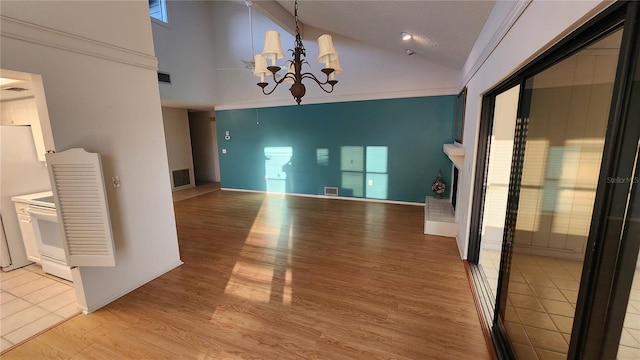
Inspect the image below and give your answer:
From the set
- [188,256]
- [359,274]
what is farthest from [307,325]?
[188,256]

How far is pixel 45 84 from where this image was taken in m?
2.01

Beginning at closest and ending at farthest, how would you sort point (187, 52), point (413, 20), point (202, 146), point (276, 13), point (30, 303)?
point (30, 303), point (413, 20), point (276, 13), point (187, 52), point (202, 146)

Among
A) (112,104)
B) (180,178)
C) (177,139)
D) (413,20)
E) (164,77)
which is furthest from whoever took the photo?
(180,178)

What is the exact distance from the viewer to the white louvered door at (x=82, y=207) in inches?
84.8

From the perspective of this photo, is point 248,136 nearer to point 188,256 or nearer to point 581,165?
point 188,256

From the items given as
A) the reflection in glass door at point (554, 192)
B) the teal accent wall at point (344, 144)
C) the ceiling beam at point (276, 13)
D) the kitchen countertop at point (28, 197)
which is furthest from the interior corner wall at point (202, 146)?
the reflection in glass door at point (554, 192)

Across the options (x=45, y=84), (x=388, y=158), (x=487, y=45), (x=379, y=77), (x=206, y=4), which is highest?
(x=206, y=4)

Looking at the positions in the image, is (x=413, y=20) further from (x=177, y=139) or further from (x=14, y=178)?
(x=177, y=139)

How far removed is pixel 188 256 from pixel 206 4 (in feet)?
19.8

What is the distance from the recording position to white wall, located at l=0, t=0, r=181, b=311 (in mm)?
1979

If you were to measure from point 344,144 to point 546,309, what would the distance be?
4.82 m

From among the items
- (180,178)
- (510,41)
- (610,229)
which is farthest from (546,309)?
(180,178)

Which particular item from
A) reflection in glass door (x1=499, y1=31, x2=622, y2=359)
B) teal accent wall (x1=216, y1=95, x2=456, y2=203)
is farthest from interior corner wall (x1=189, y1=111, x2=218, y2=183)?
reflection in glass door (x1=499, y1=31, x2=622, y2=359)

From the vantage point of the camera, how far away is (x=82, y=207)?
2.25 metres
